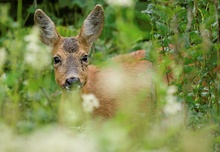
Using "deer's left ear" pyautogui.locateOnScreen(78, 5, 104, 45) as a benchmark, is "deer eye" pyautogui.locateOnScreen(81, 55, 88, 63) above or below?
below

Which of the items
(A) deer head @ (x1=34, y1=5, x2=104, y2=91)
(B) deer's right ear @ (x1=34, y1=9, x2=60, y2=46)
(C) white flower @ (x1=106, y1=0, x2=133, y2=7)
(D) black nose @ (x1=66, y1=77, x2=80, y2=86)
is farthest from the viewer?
(B) deer's right ear @ (x1=34, y1=9, x2=60, y2=46)

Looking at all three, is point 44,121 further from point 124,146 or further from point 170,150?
point 124,146

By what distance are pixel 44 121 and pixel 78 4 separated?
287 cm

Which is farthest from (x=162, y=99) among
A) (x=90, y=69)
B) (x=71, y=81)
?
(x=90, y=69)

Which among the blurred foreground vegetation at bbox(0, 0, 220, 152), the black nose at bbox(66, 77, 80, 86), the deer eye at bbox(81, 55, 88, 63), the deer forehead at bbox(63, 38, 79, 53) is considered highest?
the deer forehead at bbox(63, 38, 79, 53)

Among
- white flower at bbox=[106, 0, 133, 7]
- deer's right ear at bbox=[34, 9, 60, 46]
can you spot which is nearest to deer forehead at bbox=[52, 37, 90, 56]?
deer's right ear at bbox=[34, 9, 60, 46]

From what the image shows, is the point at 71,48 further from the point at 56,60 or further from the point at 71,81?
the point at 71,81

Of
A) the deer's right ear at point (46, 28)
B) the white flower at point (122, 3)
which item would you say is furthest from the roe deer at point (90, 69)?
the white flower at point (122, 3)

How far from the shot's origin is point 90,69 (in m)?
8.24

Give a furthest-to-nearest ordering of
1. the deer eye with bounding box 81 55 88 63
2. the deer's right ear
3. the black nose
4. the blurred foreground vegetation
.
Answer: the deer's right ear < the deer eye with bounding box 81 55 88 63 < the black nose < the blurred foreground vegetation

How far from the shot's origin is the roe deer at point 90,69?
7598mm

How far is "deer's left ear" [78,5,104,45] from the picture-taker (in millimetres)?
8336

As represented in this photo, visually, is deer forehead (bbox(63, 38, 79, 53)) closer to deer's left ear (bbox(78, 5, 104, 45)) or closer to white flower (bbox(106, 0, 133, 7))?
deer's left ear (bbox(78, 5, 104, 45))

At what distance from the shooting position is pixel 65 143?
3.56 metres
